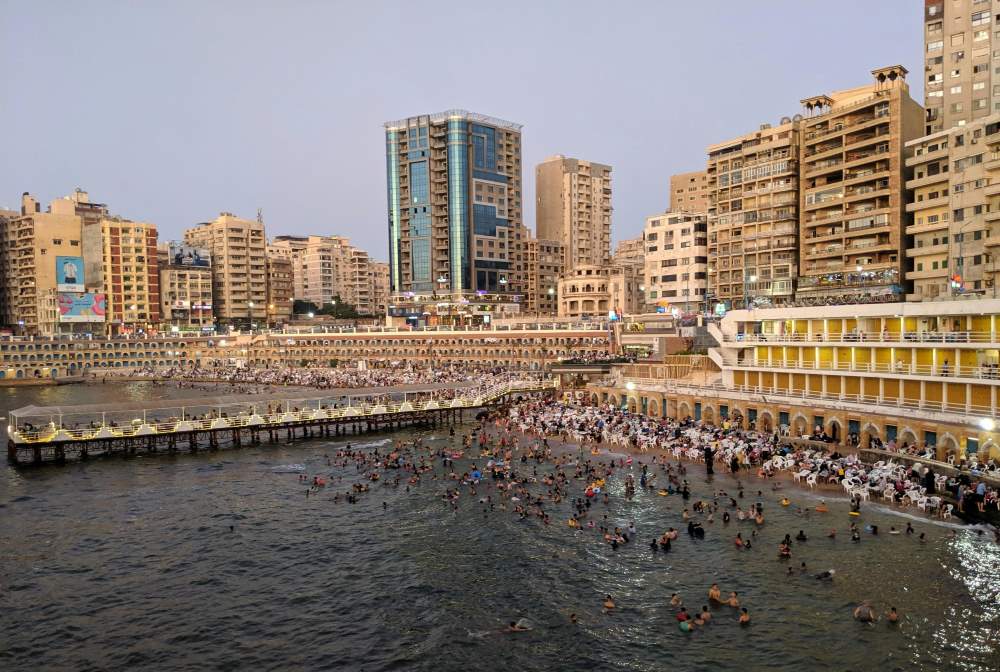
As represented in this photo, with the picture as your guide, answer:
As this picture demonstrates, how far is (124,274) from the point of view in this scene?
7264 inches

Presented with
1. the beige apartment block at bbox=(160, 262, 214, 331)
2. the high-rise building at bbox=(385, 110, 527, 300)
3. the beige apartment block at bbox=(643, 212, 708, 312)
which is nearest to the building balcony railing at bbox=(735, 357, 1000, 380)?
the beige apartment block at bbox=(643, 212, 708, 312)

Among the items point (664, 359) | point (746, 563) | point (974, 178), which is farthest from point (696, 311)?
point (746, 563)

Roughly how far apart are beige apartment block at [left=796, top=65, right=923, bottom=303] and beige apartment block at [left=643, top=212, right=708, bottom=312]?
67.3 ft

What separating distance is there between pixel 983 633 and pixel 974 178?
5939cm

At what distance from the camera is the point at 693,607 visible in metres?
31.8

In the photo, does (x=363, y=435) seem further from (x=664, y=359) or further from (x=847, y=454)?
(x=847, y=454)

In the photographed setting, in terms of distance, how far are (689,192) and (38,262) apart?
6747 inches

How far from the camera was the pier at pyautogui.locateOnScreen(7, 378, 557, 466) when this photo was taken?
6469 centimetres

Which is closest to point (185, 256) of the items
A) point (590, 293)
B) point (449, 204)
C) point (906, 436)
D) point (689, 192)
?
point (449, 204)

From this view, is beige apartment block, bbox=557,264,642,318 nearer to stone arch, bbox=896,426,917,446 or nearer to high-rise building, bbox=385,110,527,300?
high-rise building, bbox=385,110,527,300

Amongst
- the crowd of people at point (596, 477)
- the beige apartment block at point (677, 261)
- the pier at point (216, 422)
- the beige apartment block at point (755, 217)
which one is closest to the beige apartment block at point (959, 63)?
the beige apartment block at point (755, 217)

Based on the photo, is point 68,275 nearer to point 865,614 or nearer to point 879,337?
point 879,337

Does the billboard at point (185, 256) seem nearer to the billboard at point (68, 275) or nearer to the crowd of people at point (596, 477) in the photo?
the billboard at point (68, 275)

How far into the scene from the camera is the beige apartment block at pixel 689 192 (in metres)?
181
